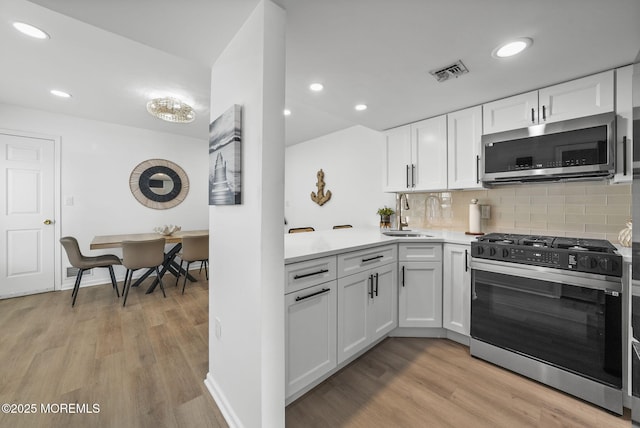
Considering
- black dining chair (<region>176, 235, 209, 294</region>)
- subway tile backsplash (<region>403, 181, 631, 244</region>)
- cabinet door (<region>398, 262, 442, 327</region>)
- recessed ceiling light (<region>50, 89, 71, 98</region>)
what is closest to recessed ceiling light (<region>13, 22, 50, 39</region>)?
recessed ceiling light (<region>50, 89, 71, 98</region>)

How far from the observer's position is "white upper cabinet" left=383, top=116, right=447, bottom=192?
2590 millimetres

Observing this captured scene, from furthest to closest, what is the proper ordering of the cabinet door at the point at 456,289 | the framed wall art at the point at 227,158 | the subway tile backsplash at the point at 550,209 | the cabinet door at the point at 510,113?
the cabinet door at the point at 456,289, the cabinet door at the point at 510,113, the subway tile backsplash at the point at 550,209, the framed wall art at the point at 227,158

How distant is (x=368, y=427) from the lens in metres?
1.41

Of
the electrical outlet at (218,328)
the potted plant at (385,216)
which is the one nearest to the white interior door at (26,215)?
the electrical outlet at (218,328)

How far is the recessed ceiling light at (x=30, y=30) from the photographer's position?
176 centimetres

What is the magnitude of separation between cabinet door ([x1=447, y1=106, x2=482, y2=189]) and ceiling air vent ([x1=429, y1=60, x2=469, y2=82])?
67 cm

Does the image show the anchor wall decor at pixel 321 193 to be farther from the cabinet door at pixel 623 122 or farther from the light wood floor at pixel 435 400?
the cabinet door at pixel 623 122

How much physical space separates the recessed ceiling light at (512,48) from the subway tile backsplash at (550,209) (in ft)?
4.06

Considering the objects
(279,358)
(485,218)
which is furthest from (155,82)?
(485,218)

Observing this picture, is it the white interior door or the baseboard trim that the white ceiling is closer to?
the white interior door

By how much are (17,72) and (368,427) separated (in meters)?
4.23

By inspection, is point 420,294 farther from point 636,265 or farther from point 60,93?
point 60,93

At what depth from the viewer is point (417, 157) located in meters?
2.78

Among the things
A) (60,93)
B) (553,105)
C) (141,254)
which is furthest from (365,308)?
(60,93)
